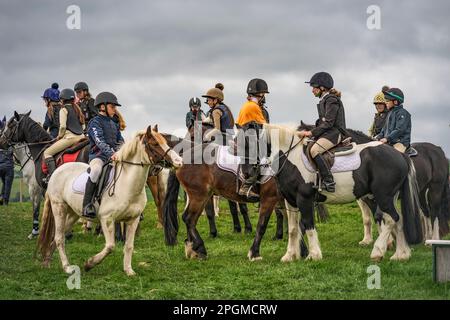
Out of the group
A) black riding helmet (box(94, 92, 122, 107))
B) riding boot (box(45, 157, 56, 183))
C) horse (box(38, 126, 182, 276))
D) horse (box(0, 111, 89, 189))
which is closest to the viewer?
horse (box(38, 126, 182, 276))

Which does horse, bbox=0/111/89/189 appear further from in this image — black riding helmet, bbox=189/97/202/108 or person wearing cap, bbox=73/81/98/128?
black riding helmet, bbox=189/97/202/108

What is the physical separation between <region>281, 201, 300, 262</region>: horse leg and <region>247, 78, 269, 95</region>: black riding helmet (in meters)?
2.16

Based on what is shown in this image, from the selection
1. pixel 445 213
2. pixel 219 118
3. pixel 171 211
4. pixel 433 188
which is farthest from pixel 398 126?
pixel 171 211

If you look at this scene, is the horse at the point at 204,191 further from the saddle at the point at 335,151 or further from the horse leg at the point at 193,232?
the saddle at the point at 335,151

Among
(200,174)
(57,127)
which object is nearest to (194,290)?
(200,174)

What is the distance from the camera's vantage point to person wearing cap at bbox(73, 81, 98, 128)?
18250 mm

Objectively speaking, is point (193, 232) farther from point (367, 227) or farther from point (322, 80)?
point (367, 227)

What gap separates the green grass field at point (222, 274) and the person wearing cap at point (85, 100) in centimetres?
352

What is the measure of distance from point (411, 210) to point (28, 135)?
9.60m

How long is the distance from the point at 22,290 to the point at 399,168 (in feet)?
22.1

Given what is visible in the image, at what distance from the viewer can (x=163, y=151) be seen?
11039 millimetres

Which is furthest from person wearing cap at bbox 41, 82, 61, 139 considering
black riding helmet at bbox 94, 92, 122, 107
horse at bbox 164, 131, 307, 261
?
black riding helmet at bbox 94, 92, 122, 107

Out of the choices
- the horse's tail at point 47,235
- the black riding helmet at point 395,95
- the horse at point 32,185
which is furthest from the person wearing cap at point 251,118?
the horse at point 32,185
